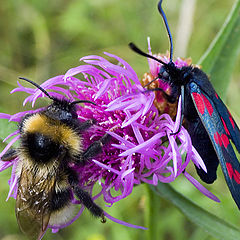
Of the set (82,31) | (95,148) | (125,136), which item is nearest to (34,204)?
(95,148)

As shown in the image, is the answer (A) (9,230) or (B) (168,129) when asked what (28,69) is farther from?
(B) (168,129)

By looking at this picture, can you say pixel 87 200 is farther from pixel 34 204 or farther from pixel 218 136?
pixel 218 136

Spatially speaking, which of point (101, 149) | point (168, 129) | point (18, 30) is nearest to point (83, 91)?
point (101, 149)

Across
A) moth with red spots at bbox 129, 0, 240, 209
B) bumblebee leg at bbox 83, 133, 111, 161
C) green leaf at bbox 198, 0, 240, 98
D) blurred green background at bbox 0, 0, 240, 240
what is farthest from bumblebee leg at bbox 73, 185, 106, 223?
blurred green background at bbox 0, 0, 240, 240

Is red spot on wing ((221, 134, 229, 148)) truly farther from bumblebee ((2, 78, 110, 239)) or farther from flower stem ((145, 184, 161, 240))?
flower stem ((145, 184, 161, 240))

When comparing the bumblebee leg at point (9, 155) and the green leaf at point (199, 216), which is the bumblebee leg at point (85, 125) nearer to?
the bumblebee leg at point (9, 155)

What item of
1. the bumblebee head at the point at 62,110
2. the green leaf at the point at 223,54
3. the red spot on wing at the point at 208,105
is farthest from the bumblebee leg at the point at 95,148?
the green leaf at the point at 223,54
